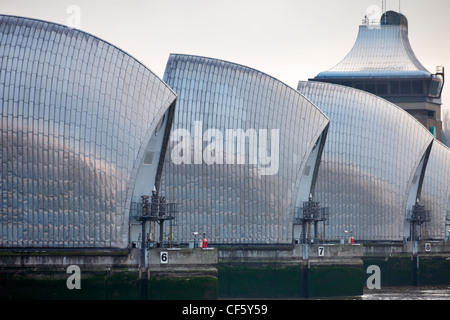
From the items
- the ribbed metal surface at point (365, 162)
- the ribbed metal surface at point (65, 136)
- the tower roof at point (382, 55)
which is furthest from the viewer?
the tower roof at point (382, 55)

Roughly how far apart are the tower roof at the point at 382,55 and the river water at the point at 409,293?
152ft

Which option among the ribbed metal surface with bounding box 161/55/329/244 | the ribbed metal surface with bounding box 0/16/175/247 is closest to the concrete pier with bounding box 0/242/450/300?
the ribbed metal surface with bounding box 0/16/175/247

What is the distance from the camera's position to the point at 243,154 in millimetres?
104188

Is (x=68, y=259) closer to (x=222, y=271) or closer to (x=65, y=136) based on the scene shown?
(x=65, y=136)

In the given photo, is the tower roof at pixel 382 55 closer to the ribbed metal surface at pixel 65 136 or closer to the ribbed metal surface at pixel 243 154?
the ribbed metal surface at pixel 243 154

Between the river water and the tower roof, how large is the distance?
152ft

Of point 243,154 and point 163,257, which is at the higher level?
point 243,154

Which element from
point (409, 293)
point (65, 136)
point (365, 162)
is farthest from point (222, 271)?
point (365, 162)

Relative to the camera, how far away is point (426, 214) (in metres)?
126

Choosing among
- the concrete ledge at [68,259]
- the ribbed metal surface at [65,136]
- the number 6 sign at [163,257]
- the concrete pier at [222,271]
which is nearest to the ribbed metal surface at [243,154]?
the concrete pier at [222,271]

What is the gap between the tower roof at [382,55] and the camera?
15906cm

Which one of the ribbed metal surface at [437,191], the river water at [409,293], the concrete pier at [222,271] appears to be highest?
the ribbed metal surface at [437,191]

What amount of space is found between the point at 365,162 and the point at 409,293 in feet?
48.3

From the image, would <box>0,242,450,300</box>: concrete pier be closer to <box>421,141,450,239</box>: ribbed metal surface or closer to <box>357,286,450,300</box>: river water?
<box>357,286,450,300</box>: river water
